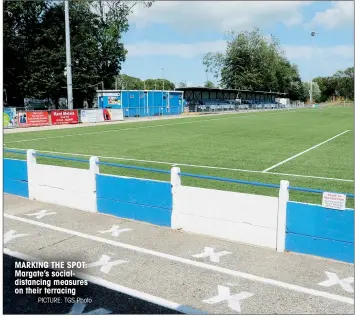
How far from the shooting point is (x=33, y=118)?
33219mm

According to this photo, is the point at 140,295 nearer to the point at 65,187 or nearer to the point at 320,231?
the point at 320,231

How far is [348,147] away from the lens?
19250mm

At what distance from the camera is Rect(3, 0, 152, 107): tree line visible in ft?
156

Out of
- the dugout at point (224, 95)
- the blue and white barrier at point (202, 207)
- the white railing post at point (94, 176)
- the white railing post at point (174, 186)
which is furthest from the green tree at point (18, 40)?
the white railing post at point (174, 186)

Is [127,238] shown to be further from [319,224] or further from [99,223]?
[319,224]

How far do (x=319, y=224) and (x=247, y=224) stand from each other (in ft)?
3.91

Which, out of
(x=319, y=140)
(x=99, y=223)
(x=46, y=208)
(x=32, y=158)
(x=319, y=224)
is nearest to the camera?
(x=319, y=224)

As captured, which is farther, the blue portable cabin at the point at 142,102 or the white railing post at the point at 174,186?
the blue portable cabin at the point at 142,102

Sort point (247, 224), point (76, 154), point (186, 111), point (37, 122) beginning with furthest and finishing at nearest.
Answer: point (186, 111)
point (37, 122)
point (76, 154)
point (247, 224)

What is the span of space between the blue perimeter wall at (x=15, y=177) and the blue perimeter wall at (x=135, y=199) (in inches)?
95.0

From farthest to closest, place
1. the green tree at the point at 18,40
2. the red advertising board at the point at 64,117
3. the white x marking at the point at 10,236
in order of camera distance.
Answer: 1. the green tree at the point at 18,40
2. the red advertising board at the point at 64,117
3. the white x marking at the point at 10,236

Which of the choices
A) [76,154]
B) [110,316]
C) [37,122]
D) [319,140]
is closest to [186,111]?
[37,122]

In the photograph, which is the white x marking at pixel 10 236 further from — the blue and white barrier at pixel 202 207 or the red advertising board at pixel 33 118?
the red advertising board at pixel 33 118

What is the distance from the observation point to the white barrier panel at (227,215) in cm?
656
